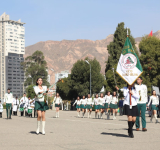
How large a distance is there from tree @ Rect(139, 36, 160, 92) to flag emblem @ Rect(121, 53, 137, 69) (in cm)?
4007

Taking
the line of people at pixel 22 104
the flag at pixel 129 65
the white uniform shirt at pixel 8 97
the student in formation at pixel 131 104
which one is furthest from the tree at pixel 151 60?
the student in formation at pixel 131 104

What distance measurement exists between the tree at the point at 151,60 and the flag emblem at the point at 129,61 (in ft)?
131

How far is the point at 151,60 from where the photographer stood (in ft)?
178

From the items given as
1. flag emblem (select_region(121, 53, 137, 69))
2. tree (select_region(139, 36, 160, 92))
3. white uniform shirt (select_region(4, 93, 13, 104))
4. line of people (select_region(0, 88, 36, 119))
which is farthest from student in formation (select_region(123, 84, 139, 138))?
tree (select_region(139, 36, 160, 92))

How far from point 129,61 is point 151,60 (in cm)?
4153

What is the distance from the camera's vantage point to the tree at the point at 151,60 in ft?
175

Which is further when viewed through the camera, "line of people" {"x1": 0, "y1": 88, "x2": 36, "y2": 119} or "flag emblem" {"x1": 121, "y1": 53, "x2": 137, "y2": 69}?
"line of people" {"x1": 0, "y1": 88, "x2": 36, "y2": 119}

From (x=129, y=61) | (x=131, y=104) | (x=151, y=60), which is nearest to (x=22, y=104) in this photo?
(x=129, y=61)

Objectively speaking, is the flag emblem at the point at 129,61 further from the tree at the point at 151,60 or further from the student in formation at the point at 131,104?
the tree at the point at 151,60

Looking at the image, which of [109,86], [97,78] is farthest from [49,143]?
[97,78]

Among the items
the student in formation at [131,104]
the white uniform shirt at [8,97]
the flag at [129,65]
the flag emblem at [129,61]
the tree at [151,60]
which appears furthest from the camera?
the tree at [151,60]

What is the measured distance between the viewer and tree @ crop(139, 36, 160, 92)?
5347 centimetres

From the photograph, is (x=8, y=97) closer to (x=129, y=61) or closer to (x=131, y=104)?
(x=129, y=61)

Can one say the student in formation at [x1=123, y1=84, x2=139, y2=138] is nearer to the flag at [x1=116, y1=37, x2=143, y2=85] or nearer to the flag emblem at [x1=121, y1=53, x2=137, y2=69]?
the flag at [x1=116, y1=37, x2=143, y2=85]
